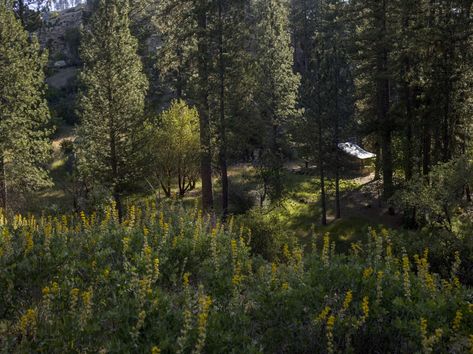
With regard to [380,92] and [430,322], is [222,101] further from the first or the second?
[430,322]

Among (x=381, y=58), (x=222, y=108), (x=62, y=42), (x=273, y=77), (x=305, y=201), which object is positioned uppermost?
A: (x=62, y=42)

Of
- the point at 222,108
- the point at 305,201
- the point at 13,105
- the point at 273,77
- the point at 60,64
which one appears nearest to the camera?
the point at 13,105

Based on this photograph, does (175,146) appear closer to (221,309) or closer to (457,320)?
(221,309)

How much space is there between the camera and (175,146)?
2841 cm

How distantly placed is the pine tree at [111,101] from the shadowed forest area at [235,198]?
8cm

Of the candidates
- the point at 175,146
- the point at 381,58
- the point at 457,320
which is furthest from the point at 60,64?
the point at 457,320

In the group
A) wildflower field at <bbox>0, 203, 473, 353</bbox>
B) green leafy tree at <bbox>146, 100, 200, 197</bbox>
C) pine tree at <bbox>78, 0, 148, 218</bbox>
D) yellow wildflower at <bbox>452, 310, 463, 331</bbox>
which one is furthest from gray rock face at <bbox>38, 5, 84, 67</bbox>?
yellow wildflower at <bbox>452, 310, 463, 331</bbox>

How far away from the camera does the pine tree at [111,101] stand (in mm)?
20188

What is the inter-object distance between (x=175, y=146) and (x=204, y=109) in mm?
5411

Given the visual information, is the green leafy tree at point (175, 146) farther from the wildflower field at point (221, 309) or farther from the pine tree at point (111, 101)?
the wildflower field at point (221, 309)

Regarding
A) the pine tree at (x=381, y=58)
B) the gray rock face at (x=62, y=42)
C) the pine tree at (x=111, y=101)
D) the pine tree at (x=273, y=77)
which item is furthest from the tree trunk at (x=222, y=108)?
the gray rock face at (x=62, y=42)

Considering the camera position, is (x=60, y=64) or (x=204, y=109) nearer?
(x=204, y=109)

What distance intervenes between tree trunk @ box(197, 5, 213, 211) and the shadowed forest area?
116mm

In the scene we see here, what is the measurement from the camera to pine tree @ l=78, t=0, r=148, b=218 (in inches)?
795
